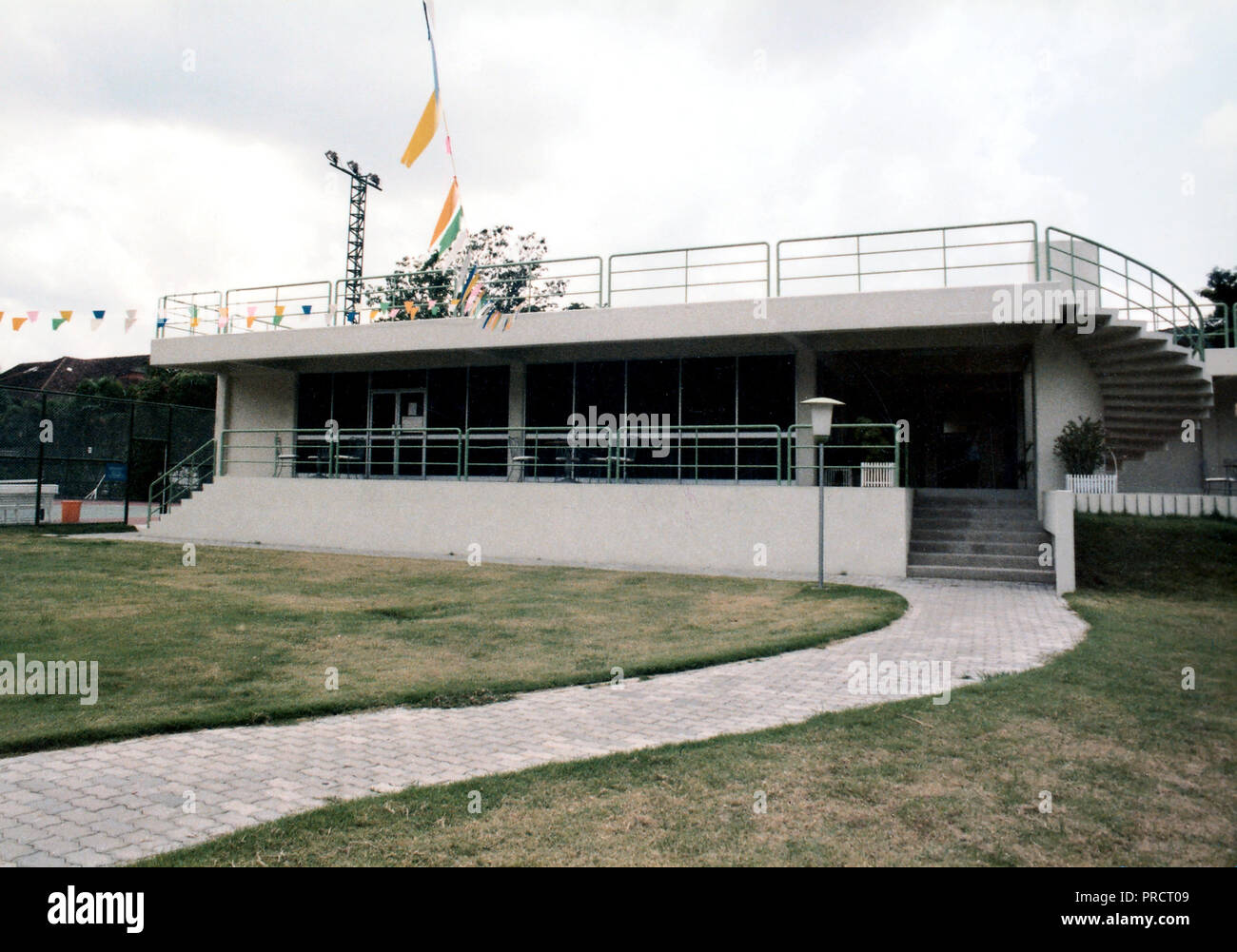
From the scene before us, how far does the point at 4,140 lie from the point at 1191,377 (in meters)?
15.6

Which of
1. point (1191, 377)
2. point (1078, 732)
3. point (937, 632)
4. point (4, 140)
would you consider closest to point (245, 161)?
point (4, 140)

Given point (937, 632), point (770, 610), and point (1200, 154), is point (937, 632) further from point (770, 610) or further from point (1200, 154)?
point (1200, 154)

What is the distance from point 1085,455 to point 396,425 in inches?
530

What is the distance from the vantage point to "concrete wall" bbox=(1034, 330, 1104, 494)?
1387 cm

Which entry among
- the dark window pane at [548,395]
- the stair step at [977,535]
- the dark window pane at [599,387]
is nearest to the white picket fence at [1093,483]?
the stair step at [977,535]

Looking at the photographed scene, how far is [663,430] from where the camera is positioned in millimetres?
15844

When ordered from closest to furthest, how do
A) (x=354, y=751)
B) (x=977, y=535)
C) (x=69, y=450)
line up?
(x=354, y=751) < (x=977, y=535) < (x=69, y=450)

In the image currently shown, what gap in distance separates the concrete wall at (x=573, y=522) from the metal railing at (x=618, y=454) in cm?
57

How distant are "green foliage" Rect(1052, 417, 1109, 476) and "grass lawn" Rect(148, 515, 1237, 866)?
28.1ft

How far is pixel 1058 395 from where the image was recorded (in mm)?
13906

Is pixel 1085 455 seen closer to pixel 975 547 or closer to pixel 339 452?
pixel 975 547

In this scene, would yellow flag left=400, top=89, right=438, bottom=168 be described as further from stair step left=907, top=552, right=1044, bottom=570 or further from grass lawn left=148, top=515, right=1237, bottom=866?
grass lawn left=148, top=515, right=1237, bottom=866

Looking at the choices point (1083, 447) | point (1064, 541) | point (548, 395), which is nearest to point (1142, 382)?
point (1083, 447)

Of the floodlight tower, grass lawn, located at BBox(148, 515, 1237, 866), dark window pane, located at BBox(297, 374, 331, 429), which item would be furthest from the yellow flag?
the floodlight tower
